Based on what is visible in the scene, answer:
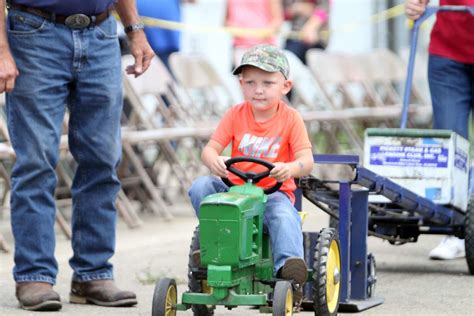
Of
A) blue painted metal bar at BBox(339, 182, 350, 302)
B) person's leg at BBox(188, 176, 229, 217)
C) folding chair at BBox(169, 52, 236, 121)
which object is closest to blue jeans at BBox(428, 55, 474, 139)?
blue painted metal bar at BBox(339, 182, 350, 302)

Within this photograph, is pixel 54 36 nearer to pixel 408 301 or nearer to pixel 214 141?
pixel 214 141

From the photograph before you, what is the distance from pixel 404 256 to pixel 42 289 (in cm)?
303

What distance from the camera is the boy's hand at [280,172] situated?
634 cm

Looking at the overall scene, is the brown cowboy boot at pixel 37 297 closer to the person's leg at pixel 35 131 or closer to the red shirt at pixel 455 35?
the person's leg at pixel 35 131

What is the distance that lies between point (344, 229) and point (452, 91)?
2096 mm

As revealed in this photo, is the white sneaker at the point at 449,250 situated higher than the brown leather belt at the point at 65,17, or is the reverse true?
the brown leather belt at the point at 65,17

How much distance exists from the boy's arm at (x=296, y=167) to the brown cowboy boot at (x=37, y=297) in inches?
54.0

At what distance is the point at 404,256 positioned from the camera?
9.30m

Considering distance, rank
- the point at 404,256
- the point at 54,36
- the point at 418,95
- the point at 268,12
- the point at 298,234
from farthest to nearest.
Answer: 1. the point at 418,95
2. the point at 268,12
3. the point at 404,256
4. the point at 54,36
5. the point at 298,234

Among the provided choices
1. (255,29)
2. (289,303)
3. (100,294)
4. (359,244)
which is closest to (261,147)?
(289,303)

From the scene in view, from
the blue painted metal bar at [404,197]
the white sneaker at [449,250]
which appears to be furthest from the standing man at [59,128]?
the white sneaker at [449,250]

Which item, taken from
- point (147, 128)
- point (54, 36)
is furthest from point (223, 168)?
point (147, 128)

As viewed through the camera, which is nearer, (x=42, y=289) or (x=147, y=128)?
(x=42, y=289)

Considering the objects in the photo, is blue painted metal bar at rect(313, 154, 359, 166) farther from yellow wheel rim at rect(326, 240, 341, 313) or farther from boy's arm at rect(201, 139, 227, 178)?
boy's arm at rect(201, 139, 227, 178)
